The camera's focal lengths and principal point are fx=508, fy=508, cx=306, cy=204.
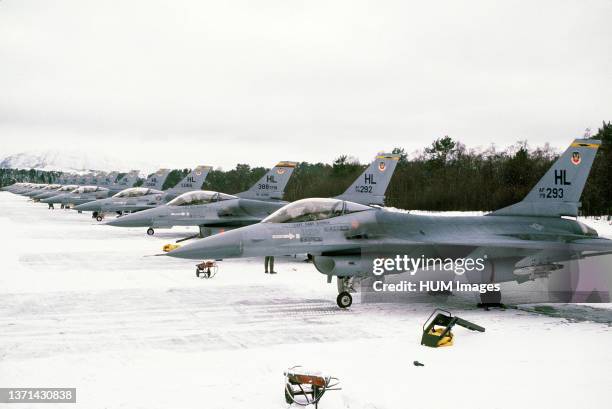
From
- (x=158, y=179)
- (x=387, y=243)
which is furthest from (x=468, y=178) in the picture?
(x=387, y=243)

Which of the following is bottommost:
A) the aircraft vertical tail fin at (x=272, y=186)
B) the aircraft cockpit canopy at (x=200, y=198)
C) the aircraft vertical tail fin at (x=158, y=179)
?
the aircraft cockpit canopy at (x=200, y=198)

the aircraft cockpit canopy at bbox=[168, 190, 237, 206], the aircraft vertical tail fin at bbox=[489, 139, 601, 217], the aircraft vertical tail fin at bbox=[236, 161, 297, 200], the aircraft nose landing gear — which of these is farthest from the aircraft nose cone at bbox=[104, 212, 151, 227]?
the aircraft vertical tail fin at bbox=[489, 139, 601, 217]

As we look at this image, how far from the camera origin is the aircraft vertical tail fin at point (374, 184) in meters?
21.5

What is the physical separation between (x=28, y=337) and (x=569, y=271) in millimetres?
12128

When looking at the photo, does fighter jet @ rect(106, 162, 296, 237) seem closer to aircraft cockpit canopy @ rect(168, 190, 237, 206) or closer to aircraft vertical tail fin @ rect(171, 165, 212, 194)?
aircraft cockpit canopy @ rect(168, 190, 237, 206)

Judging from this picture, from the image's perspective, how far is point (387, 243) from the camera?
1070 centimetres

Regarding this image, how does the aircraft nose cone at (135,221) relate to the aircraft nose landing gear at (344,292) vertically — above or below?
above

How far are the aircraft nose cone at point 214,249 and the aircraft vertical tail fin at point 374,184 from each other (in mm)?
11386

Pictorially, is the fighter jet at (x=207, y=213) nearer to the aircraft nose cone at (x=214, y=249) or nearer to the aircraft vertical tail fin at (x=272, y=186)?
the aircraft vertical tail fin at (x=272, y=186)

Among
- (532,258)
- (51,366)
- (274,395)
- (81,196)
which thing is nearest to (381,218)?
(532,258)

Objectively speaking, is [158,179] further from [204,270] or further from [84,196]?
[204,270]

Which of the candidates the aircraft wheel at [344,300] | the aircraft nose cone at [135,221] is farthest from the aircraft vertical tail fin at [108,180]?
the aircraft wheel at [344,300]

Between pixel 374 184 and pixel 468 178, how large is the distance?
138 ft

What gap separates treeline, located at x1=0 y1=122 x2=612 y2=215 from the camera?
46.2 meters
